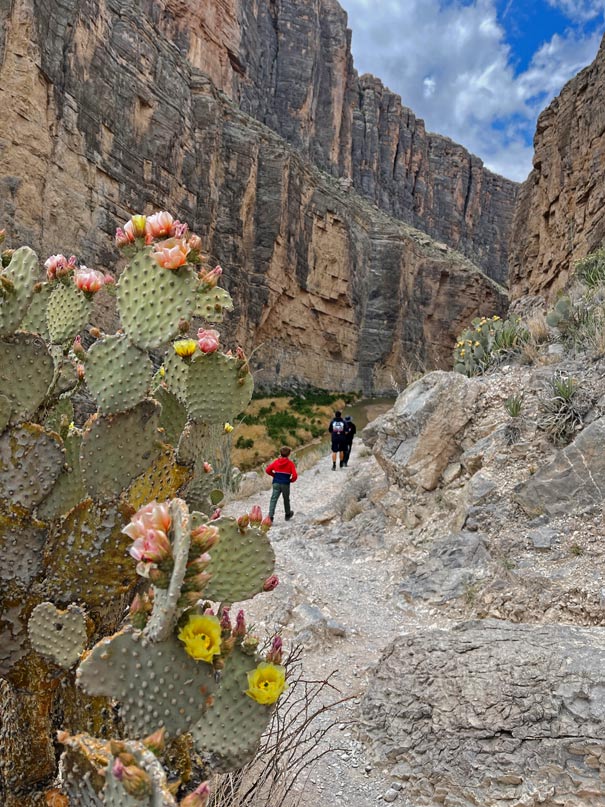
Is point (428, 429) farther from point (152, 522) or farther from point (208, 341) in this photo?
point (152, 522)

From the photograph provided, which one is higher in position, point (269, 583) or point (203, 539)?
point (203, 539)

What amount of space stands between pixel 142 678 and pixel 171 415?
1.21 metres

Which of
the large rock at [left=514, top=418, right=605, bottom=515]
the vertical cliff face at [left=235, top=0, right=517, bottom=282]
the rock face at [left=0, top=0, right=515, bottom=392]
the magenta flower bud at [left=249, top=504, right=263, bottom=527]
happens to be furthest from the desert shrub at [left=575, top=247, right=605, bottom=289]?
the vertical cliff face at [left=235, top=0, right=517, bottom=282]

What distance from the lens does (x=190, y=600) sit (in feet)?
3.95

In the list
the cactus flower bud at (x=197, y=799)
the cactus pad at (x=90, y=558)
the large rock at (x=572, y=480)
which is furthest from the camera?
the large rock at (x=572, y=480)

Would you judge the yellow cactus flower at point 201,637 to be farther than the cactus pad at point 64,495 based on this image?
No

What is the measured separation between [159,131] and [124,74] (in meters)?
2.13

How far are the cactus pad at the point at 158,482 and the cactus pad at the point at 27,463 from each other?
11.8 inches

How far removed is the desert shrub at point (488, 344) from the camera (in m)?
7.82

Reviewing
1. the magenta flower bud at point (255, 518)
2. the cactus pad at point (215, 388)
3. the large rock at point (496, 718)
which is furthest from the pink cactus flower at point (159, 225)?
the large rock at point (496, 718)

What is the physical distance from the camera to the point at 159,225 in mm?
1839

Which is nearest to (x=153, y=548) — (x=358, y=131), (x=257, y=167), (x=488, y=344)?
(x=488, y=344)

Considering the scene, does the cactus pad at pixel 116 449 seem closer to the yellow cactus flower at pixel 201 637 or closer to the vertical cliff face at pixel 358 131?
the yellow cactus flower at pixel 201 637

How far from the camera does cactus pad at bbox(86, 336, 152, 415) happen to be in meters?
1.77
